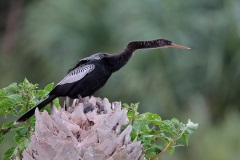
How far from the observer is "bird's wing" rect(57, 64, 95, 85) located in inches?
189

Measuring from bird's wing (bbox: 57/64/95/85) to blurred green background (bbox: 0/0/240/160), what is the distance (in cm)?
803

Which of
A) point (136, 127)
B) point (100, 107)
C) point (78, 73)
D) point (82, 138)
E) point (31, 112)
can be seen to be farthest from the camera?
point (78, 73)

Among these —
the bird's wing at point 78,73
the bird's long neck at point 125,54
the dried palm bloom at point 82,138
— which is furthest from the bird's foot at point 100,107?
the bird's long neck at point 125,54

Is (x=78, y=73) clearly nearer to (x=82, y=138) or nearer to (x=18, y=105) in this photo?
Answer: (x=18, y=105)

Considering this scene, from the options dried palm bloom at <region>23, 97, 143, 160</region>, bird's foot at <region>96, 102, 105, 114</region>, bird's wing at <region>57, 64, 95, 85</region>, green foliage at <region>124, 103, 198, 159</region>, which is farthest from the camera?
bird's wing at <region>57, 64, 95, 85</region>

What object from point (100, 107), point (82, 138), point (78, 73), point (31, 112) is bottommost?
point (82, 138)

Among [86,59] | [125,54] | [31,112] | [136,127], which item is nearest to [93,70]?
[86,59]

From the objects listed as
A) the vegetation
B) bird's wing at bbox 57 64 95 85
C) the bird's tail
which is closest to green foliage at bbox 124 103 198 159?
the vegetation

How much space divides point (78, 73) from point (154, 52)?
1028 centimetres

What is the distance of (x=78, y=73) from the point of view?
4824 mm

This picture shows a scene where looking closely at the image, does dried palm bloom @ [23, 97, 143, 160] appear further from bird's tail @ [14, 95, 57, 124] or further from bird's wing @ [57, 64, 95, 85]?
bird's wing @ [57, 64, 95, 85]

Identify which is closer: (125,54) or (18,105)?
(18,105)

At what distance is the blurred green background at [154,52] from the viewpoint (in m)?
14.8

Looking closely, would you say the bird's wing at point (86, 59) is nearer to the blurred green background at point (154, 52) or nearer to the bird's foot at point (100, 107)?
the bird's foot at point (100, 107)
